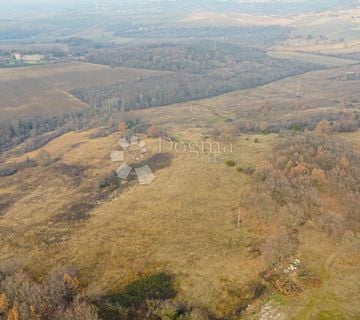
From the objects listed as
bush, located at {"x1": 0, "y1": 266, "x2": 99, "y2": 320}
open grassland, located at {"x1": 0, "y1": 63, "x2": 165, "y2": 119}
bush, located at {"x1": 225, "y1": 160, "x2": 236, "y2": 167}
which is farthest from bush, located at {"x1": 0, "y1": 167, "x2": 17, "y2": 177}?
open grassland, located at {"x1": 0, "y1": 63, "x2": 165, "y2": 119}

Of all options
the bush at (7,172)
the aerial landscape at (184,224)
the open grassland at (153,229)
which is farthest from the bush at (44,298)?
the bush at (7,172)

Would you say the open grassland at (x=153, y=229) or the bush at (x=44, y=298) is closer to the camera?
the bush at (x=44, y=298)

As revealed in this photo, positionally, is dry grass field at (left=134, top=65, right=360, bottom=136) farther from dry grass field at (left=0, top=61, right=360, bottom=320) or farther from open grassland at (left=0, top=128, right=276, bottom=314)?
open grassland at (left=0, top=128, right=276, bottom=314)

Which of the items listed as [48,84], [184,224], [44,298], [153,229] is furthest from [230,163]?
[48,84]

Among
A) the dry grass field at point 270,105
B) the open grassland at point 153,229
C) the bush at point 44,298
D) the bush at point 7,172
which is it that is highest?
the bush at point 44,298

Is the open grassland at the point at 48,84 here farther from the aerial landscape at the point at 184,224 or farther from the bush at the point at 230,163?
the bush at the point at 230,163

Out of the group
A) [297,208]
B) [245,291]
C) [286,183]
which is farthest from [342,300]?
[286,183]

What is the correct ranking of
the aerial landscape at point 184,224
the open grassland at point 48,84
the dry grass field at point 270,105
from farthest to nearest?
the open grassland at point 48,84 → the dry grass field at point 270,105 → the aerial landscape at point 184,224

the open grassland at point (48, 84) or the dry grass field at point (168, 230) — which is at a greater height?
the dry grass field at point (168, 230)
